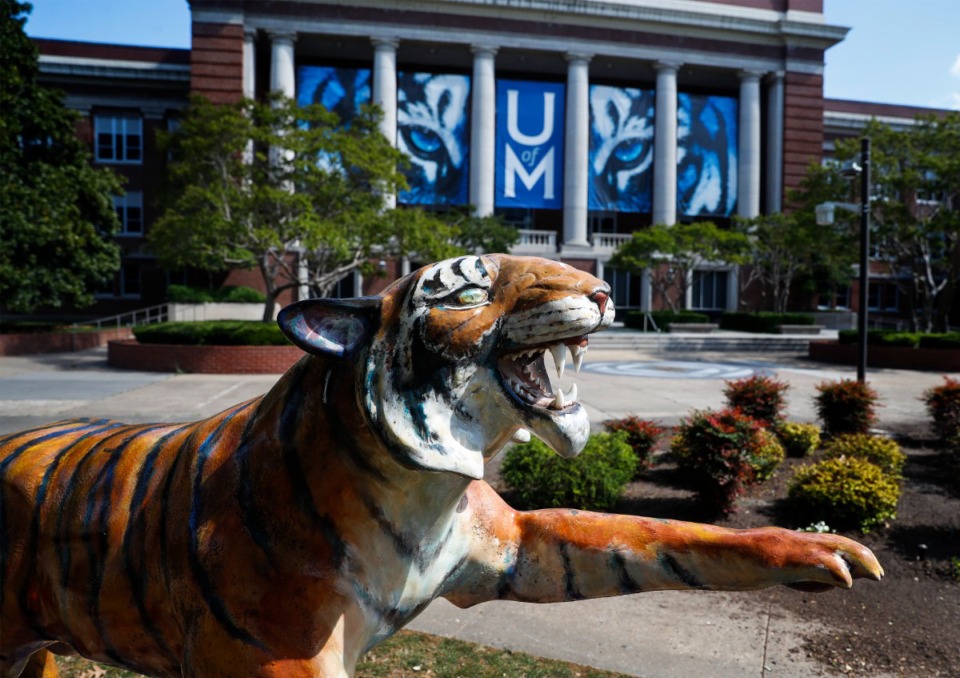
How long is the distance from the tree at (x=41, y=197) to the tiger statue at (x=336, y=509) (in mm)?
23309

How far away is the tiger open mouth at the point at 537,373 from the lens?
1.32 m

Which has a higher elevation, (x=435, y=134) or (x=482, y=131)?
(x=482, y=131)

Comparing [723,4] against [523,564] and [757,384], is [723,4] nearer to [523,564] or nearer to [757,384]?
[757,384]

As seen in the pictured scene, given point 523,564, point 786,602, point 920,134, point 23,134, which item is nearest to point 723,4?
point 920,134

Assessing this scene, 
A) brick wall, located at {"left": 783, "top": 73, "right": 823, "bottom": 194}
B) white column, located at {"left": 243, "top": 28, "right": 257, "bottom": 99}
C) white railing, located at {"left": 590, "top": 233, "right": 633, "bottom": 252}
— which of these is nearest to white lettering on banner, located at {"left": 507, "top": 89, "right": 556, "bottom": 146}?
white railing, located at {"left": 590, "top": 233, "right": 633, "bottom": 252}

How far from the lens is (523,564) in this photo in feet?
5.82

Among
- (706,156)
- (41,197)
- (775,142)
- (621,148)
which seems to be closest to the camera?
(41,197)

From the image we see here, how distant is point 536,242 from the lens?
38438 millimetres

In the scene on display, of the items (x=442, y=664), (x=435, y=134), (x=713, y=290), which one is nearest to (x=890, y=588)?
(x=442, y=664)

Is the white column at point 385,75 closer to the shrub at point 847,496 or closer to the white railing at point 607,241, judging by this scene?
the white railing at point 607,241

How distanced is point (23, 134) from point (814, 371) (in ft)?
86.9

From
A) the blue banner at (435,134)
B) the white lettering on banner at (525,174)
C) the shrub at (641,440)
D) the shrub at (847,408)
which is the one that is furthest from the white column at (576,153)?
the shrub at (641,440)

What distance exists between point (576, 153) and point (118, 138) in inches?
948

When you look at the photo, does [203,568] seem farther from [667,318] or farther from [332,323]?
[667,318]
